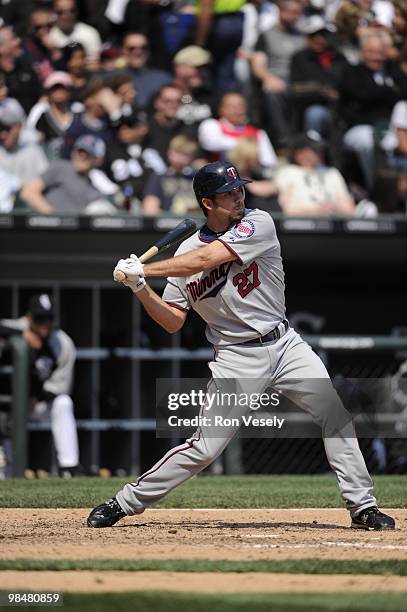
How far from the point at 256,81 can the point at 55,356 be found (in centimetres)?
399

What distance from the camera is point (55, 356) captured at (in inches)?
404

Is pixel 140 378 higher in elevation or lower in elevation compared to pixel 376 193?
lower

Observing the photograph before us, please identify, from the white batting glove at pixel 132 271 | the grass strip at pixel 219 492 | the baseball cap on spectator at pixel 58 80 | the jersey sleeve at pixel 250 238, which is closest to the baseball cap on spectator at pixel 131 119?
the baseball cap on spectator at pixel 58 80

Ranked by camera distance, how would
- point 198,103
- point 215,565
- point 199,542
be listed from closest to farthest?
point 215,565 < point 199,542 < point 198,103

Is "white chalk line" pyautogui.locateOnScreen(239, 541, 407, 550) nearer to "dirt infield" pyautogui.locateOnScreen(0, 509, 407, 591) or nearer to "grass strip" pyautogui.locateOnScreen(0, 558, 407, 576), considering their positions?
"dirt infield" pyautogui.locateOnScreen(0, 509, 407, 591)

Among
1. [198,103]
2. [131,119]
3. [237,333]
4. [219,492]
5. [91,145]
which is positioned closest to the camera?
[237,333]

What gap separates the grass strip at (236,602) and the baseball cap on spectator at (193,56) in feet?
29.6

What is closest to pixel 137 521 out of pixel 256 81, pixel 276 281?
pixel 276 281

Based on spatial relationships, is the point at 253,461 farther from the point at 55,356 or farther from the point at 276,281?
the point at 276,281

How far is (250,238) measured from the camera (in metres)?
5.63

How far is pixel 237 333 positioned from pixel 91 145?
583cm

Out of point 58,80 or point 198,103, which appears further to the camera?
point 198,103

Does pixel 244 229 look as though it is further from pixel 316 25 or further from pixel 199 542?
pixel 316 25

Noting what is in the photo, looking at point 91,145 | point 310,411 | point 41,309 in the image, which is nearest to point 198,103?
point 91,145
